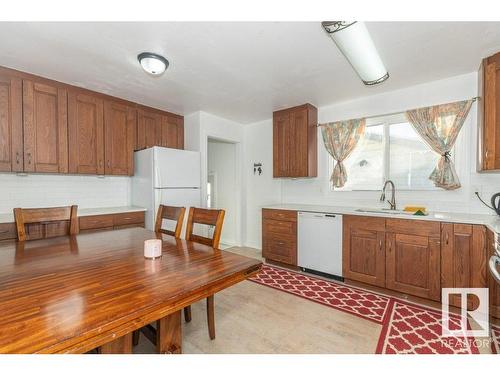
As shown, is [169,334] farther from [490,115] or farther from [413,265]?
[490,115]

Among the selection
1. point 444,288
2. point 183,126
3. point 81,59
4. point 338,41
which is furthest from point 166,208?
point 444,288

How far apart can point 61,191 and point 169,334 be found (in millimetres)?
2735

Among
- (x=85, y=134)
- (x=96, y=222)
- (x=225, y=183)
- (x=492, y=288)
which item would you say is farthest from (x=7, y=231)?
(x=492, y=288)

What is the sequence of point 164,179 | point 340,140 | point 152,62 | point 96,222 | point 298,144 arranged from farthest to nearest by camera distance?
point 298,144 < point 340,140 < point 164,179 < point 96,222 < point 152,62

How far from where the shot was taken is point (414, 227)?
2.30 m

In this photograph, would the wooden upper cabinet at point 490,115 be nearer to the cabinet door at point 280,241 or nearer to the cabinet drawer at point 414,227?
the cabinet drawer at point 414,227

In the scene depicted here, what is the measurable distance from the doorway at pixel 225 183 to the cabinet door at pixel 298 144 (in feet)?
4.53

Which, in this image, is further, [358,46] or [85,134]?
[85,134]

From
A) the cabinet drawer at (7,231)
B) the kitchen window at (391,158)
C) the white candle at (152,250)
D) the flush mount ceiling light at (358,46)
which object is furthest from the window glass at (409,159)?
the cabinet drawer at (7,231)

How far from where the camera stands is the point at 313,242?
9.86 feet

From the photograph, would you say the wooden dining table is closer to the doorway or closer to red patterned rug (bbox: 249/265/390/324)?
red patterned rug (bbox: 249/265/390/324)

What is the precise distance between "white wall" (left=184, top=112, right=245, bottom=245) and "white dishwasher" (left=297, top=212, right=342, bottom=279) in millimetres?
1584
